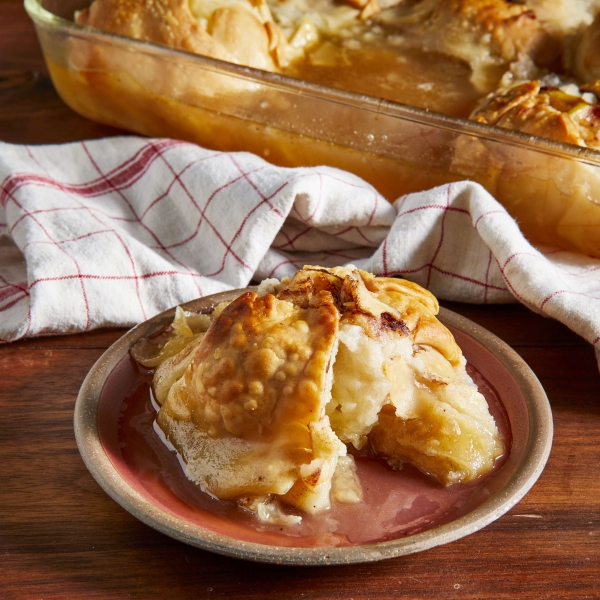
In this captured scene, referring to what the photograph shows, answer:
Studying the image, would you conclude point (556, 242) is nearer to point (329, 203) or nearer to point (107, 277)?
point (329, 203)

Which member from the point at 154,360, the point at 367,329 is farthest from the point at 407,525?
the point at 154,360

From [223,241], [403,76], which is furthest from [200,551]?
[403,76]

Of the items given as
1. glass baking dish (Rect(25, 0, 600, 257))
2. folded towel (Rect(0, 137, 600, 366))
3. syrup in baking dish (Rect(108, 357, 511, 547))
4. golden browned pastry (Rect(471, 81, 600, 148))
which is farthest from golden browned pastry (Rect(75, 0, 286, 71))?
syrup in baking dish (Rect(108, 357, 511, 547))

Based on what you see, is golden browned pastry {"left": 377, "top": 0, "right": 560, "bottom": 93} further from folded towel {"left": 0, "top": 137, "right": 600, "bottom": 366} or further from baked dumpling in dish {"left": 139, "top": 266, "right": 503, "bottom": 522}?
baked dumpling in dish {"left": 139, "top": 266, "right": 503, "bottom": 522}

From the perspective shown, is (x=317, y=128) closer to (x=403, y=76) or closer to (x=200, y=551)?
(x=403, y=76)

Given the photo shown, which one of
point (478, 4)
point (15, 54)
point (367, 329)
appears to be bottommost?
point (15, 54)

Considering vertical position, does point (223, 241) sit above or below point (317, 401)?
below
